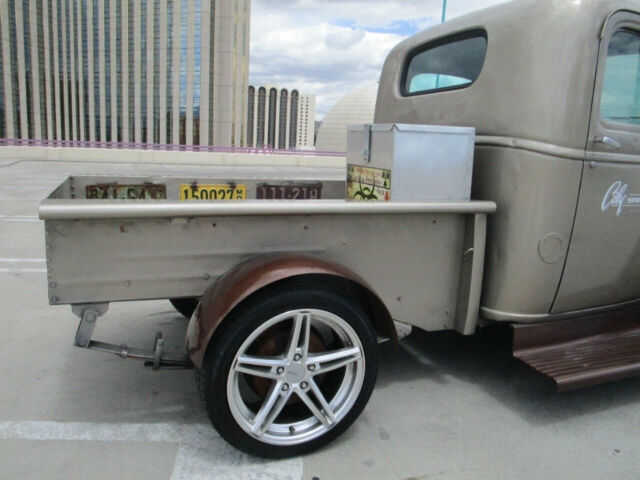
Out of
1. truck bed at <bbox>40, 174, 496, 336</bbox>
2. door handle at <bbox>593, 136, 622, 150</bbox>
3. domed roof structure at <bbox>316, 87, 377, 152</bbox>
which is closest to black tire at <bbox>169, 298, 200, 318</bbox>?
truck bed at <bbox>40, 174, 496, 336</bbox>

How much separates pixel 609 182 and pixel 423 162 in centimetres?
108

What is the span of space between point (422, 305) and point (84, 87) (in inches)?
3206

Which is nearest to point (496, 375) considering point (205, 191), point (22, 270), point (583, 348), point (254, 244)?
point (583, 348)

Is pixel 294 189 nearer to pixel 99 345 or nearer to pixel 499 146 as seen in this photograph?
pixel 499 146

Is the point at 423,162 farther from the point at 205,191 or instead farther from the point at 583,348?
the point at 205,191

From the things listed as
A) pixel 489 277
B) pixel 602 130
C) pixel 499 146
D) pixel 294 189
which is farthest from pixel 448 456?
pixel 294 189

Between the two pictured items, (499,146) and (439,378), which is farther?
(439,378)

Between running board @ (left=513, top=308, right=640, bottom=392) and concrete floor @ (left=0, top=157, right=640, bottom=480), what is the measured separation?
0.99ft

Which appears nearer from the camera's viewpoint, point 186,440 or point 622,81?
point 186,440

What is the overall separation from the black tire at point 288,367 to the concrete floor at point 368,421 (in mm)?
109

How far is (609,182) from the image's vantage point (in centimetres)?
302

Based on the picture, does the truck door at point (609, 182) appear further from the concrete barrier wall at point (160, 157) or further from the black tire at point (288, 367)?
the concrete barrier wall at point (160, 157)

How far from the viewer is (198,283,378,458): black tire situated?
2320mm

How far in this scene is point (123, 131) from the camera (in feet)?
240
